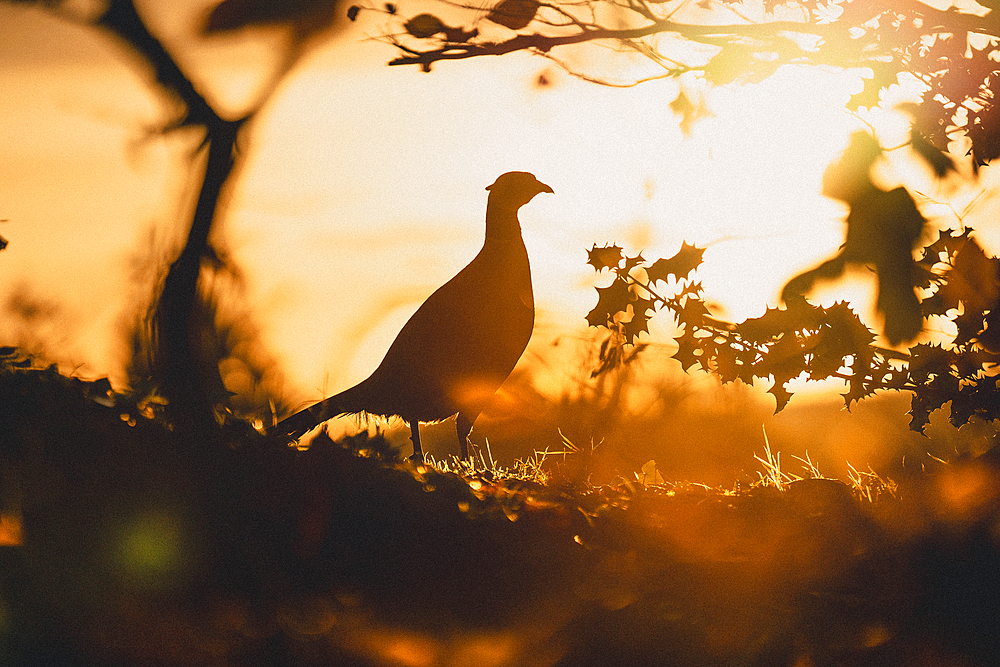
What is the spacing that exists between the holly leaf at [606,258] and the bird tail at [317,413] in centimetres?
70

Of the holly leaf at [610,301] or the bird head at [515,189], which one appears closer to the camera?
the holly leaf at [610,301]

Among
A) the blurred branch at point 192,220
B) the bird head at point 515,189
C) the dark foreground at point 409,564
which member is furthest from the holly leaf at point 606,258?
the blurred branch at point 192,220

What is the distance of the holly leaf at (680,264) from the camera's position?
1.50 metres

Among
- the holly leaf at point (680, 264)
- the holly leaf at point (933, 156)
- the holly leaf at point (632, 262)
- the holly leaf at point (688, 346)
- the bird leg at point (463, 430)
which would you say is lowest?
the bird leg at point (463, 430)

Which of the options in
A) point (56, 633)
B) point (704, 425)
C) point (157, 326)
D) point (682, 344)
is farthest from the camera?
point (704, 425)

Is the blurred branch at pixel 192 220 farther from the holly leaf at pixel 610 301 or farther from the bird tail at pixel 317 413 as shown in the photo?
the holly leaf at pixel 610 301

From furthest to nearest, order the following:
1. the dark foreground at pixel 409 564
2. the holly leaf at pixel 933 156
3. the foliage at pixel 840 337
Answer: the holly leaf at pixel 933 156 → the foliage at pixel 840 337 → the dark foreground at pixel 409 564

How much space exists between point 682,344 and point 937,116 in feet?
2.72

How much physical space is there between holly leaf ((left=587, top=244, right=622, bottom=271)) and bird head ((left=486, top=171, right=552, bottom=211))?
0.35 meters

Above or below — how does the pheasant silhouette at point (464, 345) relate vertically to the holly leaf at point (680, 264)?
below

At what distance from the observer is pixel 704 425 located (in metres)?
2.19

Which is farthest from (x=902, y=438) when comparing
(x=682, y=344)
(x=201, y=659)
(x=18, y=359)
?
(x=18, y=359)

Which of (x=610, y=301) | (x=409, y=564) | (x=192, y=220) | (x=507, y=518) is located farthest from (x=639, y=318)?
(x=192, y=220)

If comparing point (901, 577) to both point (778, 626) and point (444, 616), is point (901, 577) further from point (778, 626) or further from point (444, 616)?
point (444, 616)
